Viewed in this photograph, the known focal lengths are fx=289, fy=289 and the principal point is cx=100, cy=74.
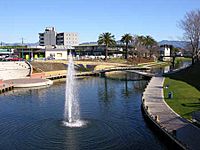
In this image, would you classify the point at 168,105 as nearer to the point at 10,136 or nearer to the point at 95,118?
the point at 95,118

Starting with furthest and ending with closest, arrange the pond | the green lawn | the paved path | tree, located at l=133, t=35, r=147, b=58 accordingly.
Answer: tree, located at l=133, t=35, r=147, b=58 → the green lawn → the pond → the paved path

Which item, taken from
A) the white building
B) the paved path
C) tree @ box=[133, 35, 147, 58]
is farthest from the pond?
tree @ box=[133, 35, 147, 58]

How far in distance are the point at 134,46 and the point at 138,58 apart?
47.9 ft

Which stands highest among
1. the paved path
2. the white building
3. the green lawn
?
the white building

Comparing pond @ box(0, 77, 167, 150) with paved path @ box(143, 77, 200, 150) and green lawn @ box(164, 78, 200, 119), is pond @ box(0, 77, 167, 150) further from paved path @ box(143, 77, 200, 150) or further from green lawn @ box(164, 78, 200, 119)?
green lawn @ box(164, 78, 200, 119)

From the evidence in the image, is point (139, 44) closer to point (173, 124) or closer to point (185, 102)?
point (185, 102)

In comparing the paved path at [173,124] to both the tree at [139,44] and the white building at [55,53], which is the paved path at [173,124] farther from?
the tree at [139,44]

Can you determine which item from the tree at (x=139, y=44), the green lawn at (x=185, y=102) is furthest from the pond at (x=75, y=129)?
the tree at (x=139, y=44)

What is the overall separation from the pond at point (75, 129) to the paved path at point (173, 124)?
1.75 meters

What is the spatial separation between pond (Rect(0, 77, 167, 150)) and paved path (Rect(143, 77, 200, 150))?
175cm

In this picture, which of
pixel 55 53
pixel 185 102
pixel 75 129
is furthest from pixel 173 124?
pixel 55 53

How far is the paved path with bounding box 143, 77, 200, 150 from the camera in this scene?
86.8 feet

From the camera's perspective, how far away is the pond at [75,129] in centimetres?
2978

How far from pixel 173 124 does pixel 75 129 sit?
11304mm
